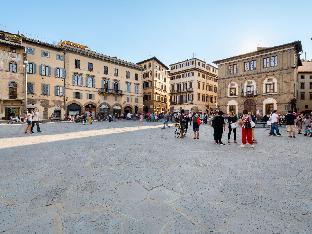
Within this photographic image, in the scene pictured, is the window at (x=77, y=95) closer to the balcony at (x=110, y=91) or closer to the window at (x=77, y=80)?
the window at (x=77, y=80)

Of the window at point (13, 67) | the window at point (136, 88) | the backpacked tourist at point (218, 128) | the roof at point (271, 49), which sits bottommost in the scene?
the backpacked tourist at point (218, 128)

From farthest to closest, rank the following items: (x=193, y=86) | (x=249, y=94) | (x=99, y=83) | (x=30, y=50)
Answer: (x=193, y=86) < (x=99, y=83) < (x=249, y=94) < (x=30, y=50)

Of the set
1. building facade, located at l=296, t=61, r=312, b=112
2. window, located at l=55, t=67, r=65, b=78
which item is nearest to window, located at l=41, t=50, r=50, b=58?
window, located at l=55, t=67, r=65, b=78

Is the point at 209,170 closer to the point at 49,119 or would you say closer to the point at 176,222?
the point at 176,222

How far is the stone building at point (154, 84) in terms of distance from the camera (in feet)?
173

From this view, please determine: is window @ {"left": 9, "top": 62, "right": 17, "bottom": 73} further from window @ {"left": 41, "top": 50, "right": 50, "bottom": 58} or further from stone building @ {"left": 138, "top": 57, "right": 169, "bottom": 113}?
stone building @ {"left": 138, "top": 57, "right": 169, "bottom": 113}

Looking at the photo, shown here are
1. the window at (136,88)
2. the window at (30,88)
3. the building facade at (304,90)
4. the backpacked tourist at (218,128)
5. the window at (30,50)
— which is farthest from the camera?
the building facade at (304,90)

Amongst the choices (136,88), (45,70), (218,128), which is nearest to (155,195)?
(218,128)

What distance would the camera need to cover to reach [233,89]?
125 ft

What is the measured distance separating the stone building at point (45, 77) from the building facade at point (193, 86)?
27292mm

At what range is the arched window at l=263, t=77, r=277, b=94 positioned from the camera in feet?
111

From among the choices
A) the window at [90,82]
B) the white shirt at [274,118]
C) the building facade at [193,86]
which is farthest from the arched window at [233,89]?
the white shirt at [274,118]

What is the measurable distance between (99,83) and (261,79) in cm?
2806

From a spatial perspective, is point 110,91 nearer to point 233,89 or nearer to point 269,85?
point 233,89
